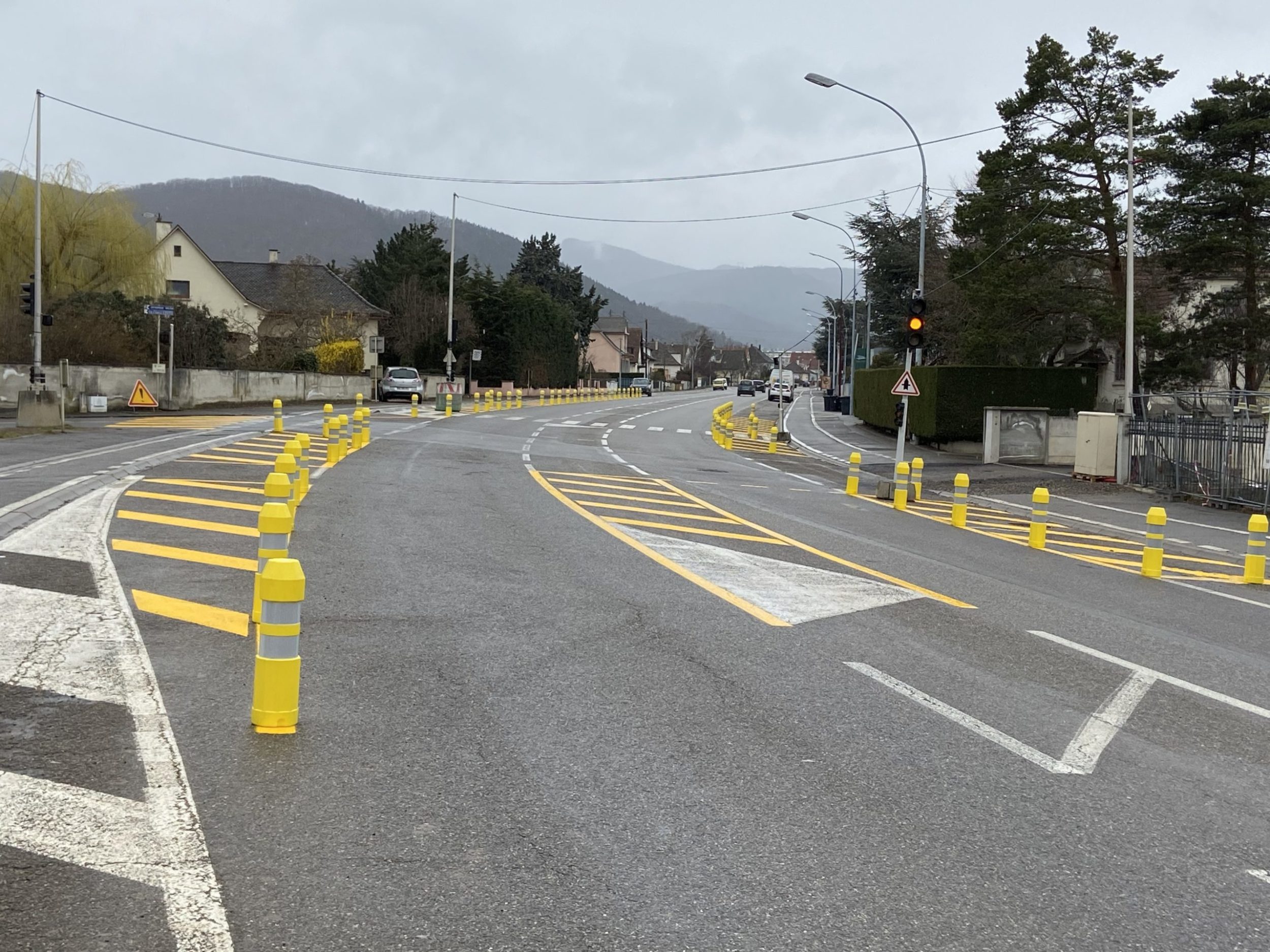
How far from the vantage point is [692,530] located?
1539 cm

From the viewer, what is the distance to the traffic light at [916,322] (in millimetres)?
22891

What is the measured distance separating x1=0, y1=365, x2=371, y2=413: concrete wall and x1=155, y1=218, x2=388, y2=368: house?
9169mm

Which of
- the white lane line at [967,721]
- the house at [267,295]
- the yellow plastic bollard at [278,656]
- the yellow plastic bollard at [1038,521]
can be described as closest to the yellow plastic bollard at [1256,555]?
the yellow plastic bollard at [1038,521]

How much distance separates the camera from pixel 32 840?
448 centimetres

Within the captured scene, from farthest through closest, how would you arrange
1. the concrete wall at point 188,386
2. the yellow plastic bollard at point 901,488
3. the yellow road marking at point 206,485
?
the concrete wall at point 188,386, the yellow plastic bollard at point 901,488, the yellow road marking at point 206,485

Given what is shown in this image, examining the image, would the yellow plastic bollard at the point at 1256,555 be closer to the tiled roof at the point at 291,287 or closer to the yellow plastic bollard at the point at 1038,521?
the yellow plastic bollard at the point at 1038,521

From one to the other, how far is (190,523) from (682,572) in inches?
229

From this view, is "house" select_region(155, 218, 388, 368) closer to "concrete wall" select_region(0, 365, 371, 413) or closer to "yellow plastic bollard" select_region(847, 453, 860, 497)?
"concrete wall" select_region(0, 365, 371, 413)

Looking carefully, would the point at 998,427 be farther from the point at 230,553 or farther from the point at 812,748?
the point at 812,748

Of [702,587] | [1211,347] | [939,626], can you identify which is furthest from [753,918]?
[1211,347]

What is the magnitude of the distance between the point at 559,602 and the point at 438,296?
70671mm

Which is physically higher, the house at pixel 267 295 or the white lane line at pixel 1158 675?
the house at pixel 267 295

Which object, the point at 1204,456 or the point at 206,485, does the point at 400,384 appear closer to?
the point at 206,485

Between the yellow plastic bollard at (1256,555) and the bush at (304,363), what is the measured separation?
49248 millimetres
